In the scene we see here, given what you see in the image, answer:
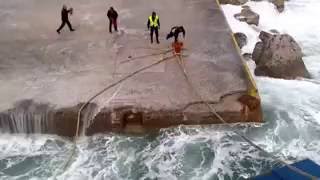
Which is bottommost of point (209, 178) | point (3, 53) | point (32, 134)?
point (209, 178)

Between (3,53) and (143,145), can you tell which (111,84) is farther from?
(3,53)

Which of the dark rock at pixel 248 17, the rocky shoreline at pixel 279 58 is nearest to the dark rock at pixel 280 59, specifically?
the rocky shoreline at pixel 279 58

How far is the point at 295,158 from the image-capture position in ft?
44.7

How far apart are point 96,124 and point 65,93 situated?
1.40 m

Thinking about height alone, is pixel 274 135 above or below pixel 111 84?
below

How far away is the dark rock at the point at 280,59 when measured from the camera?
16719 mm

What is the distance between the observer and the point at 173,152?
13.9 m

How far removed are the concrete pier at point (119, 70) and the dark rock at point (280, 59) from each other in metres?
1.14

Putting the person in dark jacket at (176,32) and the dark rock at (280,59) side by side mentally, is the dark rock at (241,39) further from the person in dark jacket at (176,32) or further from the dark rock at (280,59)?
the person in dark jacket at (176,32)

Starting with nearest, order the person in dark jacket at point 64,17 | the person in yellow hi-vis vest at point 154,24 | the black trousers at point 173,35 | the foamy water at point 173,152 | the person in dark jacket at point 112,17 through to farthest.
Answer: the foamy water at point 173,152, the black trousers at point 173,35, the person in yellow hi-vis vest at point 154,24, the person in dark jacket at point 112,17, the person in dark jacket at point 64,17

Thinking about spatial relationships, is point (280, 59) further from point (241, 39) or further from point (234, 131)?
point (234, 131)

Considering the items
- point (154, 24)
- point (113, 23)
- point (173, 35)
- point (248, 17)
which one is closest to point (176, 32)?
point (173, 35)

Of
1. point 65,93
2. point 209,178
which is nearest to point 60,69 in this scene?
point 65,93

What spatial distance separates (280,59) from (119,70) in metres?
5.21
